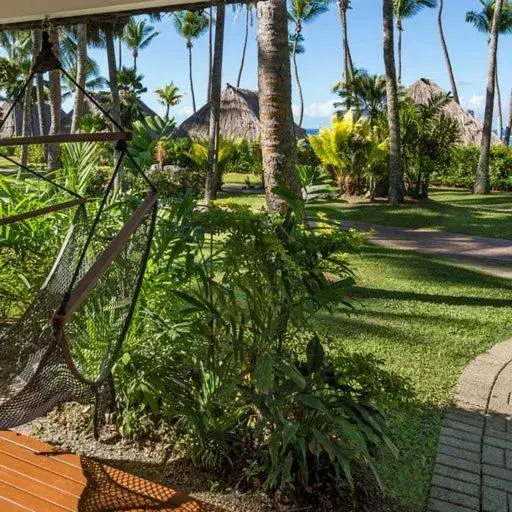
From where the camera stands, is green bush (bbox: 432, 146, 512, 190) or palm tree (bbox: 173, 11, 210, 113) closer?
green bush (bbox: 432, 146, 512, 190)

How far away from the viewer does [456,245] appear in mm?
8125

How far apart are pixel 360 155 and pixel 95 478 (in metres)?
11.8

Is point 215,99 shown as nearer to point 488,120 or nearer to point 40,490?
point 488,120

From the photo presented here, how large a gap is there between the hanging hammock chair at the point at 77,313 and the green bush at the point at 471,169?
1497cm

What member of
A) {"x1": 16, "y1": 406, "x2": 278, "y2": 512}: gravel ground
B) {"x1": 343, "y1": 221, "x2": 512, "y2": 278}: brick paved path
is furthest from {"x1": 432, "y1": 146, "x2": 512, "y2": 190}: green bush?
{"x1": 16, "y1": 406, "x2": 278, "y2": 512}: gravel ground

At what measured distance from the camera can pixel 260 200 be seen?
12766 millimetres

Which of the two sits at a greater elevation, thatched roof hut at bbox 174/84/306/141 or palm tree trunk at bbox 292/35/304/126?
palm tree trunk at bbox 292/35/304/126

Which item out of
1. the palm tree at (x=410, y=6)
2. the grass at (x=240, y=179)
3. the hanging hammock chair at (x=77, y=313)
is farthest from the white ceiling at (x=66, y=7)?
the palm tree at (x=410, y=6)

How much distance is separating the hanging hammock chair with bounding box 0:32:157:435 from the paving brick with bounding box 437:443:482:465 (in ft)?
5.04

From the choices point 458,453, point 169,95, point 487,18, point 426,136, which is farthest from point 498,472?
point 487,18

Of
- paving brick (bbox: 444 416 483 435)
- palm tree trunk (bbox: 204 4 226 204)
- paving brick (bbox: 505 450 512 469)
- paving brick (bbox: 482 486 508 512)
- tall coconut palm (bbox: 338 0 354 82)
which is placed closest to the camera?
paving brick (bbox: 482 486 508 512)

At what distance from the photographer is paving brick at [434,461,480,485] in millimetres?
2382

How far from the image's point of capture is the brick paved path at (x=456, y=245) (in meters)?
7.03

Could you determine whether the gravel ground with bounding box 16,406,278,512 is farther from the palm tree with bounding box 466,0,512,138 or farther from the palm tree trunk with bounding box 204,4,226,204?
the palm tree with bounding box 466,0,512,138
